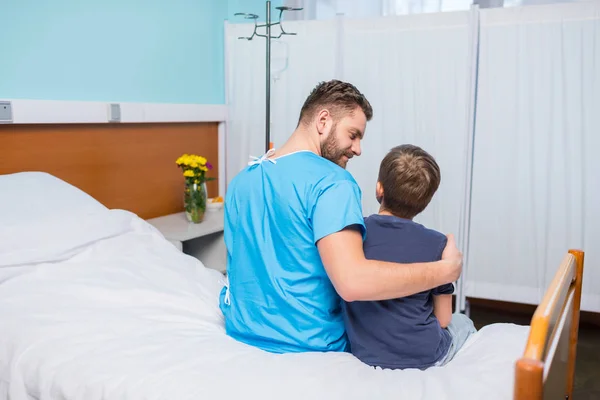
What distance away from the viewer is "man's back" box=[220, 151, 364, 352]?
4.24ft

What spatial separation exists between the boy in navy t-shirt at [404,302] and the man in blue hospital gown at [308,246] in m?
0.07

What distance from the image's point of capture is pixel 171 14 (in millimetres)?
2996

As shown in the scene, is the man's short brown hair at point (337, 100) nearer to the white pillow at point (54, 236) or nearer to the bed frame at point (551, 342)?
the bed frame at point (551, 342)

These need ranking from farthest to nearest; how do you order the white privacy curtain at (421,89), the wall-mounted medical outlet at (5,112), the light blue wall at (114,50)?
the white privacy curtain at (421,89) < the light blue wall at (114,50) < the wall-mounted medical outlet at (5,112)

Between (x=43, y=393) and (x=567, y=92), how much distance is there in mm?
2562

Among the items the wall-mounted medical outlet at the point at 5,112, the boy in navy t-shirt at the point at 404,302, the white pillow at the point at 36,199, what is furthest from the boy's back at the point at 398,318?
the wall-mounted medical outlet at the point at 5,112

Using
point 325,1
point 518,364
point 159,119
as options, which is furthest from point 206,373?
point 325,1

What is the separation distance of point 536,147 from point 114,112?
78.9 inches

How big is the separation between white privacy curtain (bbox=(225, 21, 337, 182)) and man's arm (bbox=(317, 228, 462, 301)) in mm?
2113

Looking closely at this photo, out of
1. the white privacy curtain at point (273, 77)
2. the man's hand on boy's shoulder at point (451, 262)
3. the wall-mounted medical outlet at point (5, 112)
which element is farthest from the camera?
the white privacy curtain at point (273, 77)

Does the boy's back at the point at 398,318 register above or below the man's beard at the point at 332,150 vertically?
below

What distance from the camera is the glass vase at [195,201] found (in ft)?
9.36

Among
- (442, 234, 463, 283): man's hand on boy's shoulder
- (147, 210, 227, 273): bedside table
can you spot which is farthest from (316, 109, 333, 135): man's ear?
(147, 210, 227, 273): bedside table

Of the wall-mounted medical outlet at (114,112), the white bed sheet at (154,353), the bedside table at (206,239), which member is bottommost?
the bedside table at (206,239)
